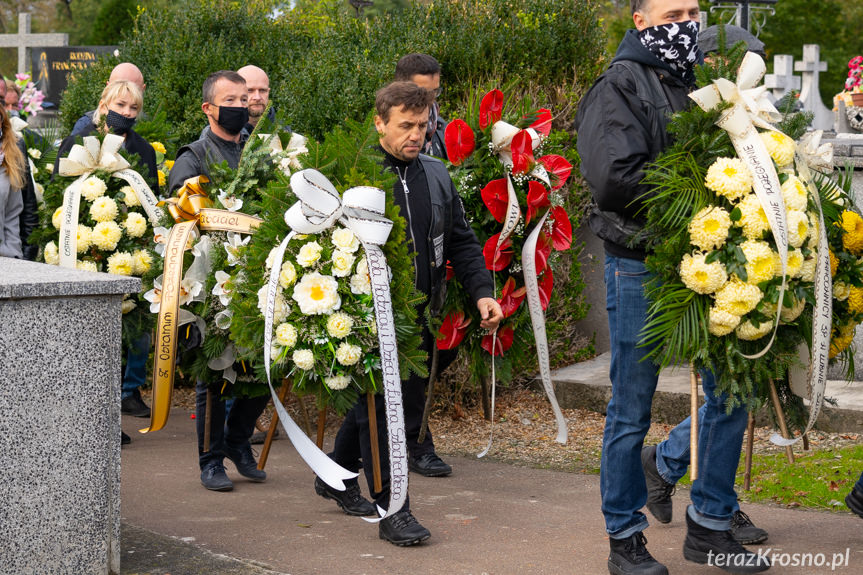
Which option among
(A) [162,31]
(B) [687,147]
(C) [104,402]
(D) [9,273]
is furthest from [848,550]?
(A) [162,31]

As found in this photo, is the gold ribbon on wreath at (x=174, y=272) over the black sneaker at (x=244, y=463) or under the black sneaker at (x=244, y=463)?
over

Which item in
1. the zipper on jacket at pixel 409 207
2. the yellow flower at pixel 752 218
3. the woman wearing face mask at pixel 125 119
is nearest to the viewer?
the yellow flower at pixel 752 218

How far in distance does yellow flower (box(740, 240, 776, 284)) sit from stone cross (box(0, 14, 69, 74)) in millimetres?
16729

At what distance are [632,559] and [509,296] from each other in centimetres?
214

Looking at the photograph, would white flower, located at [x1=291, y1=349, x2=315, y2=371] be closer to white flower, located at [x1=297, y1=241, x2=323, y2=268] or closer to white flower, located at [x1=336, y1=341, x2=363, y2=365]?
white flower, located at [x1=336, y1=341, x2=363, y2=365]

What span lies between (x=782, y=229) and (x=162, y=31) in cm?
744

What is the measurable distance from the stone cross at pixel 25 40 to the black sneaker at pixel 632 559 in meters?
16.6

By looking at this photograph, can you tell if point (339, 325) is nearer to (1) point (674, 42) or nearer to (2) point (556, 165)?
(1) point (674, 42)

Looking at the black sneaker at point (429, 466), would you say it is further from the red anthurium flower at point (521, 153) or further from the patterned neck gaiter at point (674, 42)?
the patterned neck gaiter at point (674, 42)

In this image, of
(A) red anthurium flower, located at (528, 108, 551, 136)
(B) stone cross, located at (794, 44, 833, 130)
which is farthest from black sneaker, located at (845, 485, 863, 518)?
(B) stone cross, located at (794, 44, 833, 130)

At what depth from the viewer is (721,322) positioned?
388cm

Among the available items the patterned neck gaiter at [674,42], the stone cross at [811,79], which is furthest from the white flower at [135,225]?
the stone cross at [811,79]

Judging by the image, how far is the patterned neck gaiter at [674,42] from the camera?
4090 mm

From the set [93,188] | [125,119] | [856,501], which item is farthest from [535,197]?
[125,119]
